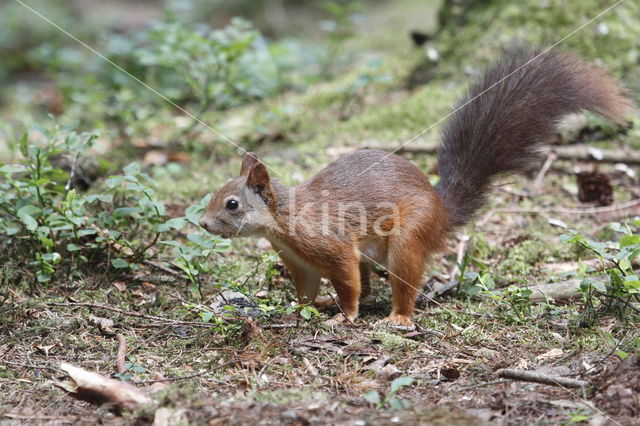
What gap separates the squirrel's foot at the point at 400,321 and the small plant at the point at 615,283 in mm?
916

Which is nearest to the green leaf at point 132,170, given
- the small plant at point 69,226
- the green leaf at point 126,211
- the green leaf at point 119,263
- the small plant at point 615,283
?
the small plant at point 69,226

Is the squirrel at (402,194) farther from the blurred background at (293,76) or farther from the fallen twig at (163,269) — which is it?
the blurred background at (293,76)

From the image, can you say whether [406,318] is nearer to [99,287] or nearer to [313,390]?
[313,390]

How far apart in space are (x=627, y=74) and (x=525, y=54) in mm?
2695

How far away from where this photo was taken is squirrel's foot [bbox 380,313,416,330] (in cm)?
345

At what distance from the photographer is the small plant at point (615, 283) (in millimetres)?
3008

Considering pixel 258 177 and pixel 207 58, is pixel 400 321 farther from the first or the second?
pixel 207 58

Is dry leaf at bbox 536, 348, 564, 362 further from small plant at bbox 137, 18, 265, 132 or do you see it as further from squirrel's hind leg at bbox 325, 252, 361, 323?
small plant at bbox 137, 18, 265, 132

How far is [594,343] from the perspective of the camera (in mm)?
3021

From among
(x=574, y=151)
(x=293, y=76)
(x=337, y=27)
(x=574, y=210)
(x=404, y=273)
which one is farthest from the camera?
(x=293, y=76)

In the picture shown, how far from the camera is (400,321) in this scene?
11.6ft

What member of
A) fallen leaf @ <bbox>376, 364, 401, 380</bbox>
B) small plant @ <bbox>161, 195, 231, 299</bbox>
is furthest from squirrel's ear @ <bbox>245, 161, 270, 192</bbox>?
fallen leaf @ <bbox>376, 364, 401, 380</bbox>

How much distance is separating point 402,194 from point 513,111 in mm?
868

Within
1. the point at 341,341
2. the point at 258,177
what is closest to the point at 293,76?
the point at 258,177
